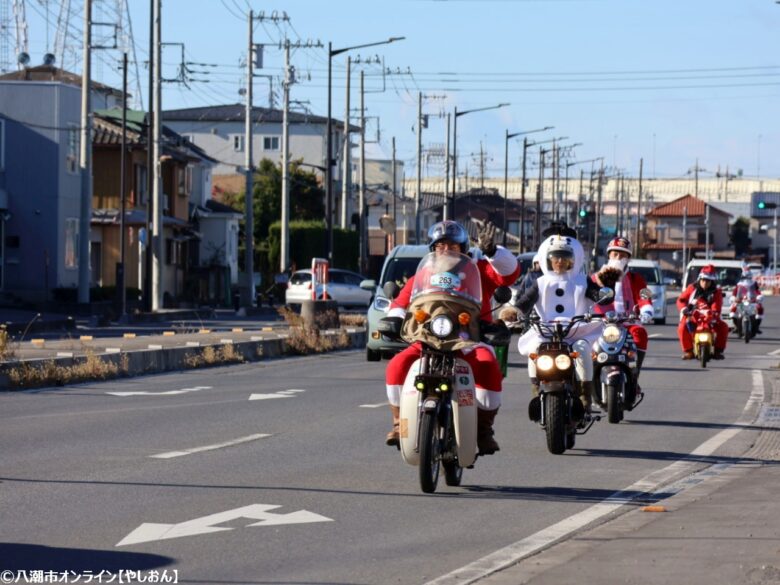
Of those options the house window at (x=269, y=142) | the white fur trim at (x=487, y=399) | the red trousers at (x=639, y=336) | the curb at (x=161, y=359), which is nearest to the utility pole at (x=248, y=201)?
the curb at (x=161, y=359)

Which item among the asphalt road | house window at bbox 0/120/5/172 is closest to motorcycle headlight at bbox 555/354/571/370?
the asphalt road

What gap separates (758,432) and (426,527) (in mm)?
7085

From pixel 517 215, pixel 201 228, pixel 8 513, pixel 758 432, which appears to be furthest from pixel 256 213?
pixel 8 513

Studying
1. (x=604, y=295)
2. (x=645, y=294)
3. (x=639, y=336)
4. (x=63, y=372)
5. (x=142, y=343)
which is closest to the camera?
(x=604, y=295)

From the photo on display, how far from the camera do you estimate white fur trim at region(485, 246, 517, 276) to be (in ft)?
35.4

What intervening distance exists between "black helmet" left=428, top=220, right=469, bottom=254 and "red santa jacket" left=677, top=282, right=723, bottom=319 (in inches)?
632

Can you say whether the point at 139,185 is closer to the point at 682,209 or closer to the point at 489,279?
the point at 489,279

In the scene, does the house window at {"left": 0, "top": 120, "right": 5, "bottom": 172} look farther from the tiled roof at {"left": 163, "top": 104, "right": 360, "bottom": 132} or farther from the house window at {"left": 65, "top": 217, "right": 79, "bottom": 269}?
the tiled roof at {"left": 163, "top": 104, "right": 360, "bottom": 132}

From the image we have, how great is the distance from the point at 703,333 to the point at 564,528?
17.2 meters

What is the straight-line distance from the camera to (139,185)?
63.3 m

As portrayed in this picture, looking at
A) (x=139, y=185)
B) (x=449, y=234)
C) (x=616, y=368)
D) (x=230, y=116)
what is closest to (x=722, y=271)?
(x=139, y=185)

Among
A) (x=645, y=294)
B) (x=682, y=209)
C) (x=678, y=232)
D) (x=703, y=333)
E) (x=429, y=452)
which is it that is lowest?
(x=703, y=333)

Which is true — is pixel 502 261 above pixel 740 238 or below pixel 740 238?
below

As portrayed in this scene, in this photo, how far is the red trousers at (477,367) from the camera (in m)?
10.2
